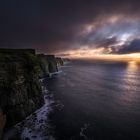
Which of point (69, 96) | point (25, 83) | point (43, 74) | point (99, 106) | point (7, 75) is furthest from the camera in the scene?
point (43, 74)

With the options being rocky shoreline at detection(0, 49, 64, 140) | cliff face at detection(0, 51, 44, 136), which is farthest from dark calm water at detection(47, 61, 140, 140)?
cliff face at detection(0, 51, 44, 136)

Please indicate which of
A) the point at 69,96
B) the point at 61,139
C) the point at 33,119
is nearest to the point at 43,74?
the point at 69,96

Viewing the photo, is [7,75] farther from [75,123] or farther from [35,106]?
[75,123]

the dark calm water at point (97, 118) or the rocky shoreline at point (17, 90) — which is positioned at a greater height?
the rocky shoreline at point (17, 90)

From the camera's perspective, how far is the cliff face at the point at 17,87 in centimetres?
3459

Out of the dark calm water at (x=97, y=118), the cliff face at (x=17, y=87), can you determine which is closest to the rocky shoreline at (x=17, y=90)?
the cliff face at (x=17, y=87)

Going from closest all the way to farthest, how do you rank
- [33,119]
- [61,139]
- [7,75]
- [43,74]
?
1. [61,139]
2. [7,75]
3. [33,119]
4. [43,74]

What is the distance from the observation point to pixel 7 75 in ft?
119

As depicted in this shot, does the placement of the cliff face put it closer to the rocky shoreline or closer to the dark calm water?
the rocky shoreline

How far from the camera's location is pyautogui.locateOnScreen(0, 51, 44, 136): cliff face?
3459 centimetres

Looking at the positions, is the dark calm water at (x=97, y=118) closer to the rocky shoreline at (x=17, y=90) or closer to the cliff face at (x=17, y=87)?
the rocky shoreline at (x=17, y=90)

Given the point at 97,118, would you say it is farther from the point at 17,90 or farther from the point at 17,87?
the point at 17,87

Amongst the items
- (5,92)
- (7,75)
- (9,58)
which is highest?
(9,58)

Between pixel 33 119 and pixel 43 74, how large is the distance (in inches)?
3029
